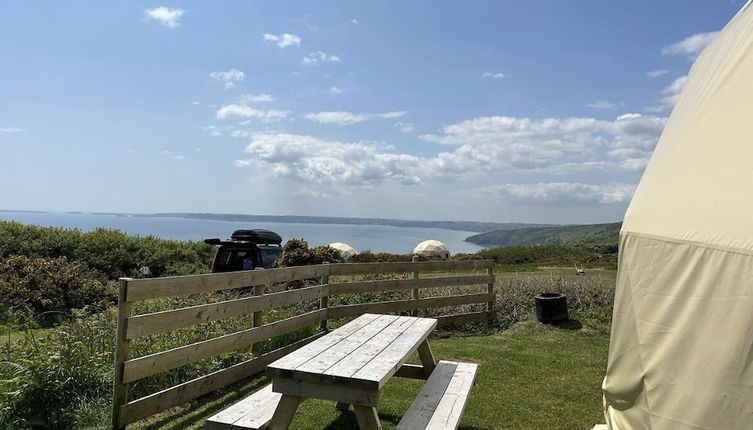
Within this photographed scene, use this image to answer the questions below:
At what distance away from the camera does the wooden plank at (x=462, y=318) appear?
921 centimetres

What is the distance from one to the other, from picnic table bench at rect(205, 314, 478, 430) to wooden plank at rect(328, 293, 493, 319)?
344cm

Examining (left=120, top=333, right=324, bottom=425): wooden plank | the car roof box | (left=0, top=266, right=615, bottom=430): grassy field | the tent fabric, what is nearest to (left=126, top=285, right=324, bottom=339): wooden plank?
(left=120, top=333, right=324, bottom=425): wooden plank

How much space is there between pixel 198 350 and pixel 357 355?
78.6 inches

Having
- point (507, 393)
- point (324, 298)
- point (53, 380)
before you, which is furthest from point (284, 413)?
point (324, 298)

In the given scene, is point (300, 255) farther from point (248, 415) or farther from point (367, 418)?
point (367, 418)

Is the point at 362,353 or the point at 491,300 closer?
the point at 362,353

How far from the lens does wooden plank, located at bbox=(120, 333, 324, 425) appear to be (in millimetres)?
4188

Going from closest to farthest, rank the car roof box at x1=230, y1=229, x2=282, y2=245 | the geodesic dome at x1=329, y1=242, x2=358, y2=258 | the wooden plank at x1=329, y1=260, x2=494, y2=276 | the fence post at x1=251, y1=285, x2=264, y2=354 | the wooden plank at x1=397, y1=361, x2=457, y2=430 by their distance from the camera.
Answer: the wooden plank at x1=397, y1=361, x2=457, y2=430 < the fence post at x1=251, y1=285, x2=264, y2=354 < the wooden plank at x1=329, y1=260, x2=494, y2=276 < the car roof box at x1=230, y1=229, x2=282, y2=245 < the geodesic dome at x1=329, y1=242, x2=358, y2=258

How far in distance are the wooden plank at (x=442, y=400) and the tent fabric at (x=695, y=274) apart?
3.92 feet

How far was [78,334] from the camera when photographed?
4.98m

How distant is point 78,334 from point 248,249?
7.37 metres

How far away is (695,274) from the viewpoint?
331 centimetres

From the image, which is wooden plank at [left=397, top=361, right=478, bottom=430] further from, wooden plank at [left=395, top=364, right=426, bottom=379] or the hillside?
the hillside

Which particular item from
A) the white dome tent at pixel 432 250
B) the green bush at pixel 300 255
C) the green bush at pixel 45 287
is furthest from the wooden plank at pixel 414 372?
the white dome tent at pixel 432 250
